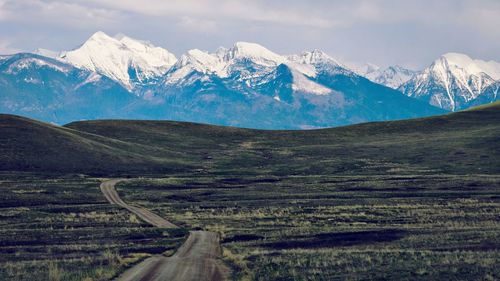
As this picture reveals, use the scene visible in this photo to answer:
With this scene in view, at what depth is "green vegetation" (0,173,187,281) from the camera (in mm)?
51484

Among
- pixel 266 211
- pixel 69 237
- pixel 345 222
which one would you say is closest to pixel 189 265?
pixel 69 237

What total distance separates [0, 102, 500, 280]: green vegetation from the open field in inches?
6.1

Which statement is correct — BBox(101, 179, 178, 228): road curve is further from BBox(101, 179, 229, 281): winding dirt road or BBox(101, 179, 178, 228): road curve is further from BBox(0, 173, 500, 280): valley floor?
BBox(101, 179, 229, 281): winding dirt road

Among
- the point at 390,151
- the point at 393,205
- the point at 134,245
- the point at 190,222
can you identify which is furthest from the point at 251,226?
the point at 390,151

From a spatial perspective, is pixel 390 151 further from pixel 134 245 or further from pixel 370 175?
pixel 134 245

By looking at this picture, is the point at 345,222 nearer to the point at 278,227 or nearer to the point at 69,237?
the point at 278,227

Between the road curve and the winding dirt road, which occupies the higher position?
the winding dirt road

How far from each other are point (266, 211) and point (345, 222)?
1557 centimetres

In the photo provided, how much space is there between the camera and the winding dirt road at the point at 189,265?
46.6m

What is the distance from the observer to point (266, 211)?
303ft

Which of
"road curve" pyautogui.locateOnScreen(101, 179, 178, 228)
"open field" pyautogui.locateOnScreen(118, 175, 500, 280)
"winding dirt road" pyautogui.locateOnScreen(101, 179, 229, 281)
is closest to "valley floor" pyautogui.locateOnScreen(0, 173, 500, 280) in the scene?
"open field" pyautogui.locateOnScreen(118, 175, 500, 280)

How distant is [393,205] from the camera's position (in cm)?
9531

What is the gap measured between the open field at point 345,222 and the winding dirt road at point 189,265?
1.39 meters

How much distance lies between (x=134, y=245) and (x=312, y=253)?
52.4 feet
